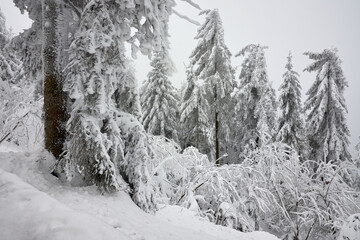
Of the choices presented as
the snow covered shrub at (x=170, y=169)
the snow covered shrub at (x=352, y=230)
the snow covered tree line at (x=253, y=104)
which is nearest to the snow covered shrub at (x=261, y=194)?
the snow covered shrub at (x=170, y=169)

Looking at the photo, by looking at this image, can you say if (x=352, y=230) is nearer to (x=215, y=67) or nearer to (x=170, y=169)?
(x=170, y=169)

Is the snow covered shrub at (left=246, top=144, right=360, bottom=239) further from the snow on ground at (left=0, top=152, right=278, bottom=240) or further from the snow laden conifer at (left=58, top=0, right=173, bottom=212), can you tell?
the snow laden conifer at (left=58, top=0, right=173, bottom=212)

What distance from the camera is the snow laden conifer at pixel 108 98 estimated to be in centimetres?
362

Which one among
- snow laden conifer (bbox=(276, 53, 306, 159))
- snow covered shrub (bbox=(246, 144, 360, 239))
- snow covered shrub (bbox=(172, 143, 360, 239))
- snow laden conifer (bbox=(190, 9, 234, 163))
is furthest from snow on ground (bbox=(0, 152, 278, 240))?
snow laden conifer (bbox=(276, 53, 306, 159))

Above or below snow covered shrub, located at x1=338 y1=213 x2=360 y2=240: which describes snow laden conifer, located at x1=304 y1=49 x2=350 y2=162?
above

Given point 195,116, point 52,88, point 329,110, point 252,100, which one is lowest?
point 52,88

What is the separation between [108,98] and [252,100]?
47.7 feet

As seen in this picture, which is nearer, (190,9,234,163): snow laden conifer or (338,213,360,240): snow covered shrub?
(338,213,360,240): snow covered shrub

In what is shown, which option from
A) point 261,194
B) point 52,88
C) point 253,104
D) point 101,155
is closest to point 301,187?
point 261,194

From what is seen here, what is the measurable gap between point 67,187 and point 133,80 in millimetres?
2205

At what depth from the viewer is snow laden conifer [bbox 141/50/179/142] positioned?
18.9 metres

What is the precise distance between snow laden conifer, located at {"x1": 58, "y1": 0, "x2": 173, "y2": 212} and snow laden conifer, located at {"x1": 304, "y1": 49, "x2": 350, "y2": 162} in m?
14.0

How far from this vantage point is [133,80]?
4.41 m

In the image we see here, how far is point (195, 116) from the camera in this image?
58.6 ft
